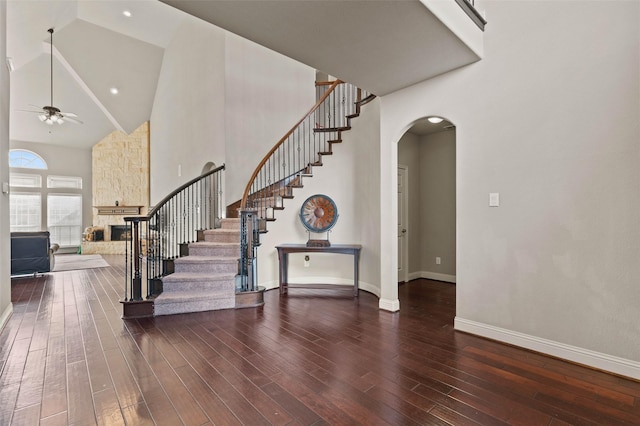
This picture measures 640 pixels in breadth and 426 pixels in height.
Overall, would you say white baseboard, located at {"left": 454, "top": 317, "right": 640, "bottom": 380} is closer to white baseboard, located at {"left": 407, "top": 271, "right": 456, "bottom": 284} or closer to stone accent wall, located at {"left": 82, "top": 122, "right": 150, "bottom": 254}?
white baseboard, located at {"left": 407, "top": 271, "right": 456, "bottom": 284}

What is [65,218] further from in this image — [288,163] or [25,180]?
[288,163]

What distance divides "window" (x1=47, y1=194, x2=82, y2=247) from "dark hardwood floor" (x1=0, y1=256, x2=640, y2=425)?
28.4 feet

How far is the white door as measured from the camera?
514 cm

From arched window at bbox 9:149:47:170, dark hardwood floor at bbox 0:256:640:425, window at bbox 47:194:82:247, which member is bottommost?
dark hardwood floor at bbox 0:256:640:425

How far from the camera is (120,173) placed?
→ 1032cm

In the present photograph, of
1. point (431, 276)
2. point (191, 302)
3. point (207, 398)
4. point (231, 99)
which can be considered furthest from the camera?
point (231, 99)

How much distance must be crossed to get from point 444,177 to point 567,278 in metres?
3.01

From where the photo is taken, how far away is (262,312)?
142 inches

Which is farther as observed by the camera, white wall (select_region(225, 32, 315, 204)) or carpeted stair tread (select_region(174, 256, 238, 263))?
white wall (select_region(225, 32, 315, 204))

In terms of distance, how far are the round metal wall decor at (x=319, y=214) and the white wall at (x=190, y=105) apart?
1916 millimetres

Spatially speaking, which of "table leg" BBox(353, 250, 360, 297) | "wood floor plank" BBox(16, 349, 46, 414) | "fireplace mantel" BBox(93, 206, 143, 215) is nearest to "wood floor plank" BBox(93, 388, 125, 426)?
"wood floor plank" BBox(16, 349, 46, 414)

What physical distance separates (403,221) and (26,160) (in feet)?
40.2

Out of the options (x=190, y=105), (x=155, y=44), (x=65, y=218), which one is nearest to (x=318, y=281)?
(x=190, y=105)

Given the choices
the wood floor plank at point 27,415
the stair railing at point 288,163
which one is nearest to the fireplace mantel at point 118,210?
the stair railing at point 288,163
